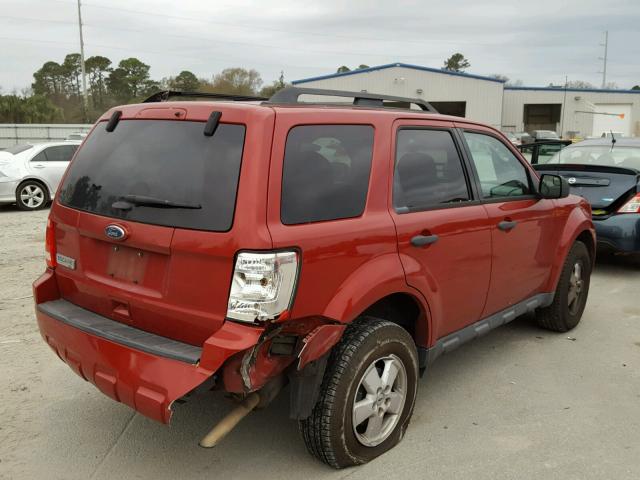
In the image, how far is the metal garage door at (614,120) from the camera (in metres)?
49.6

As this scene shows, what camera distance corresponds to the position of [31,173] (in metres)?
12.9

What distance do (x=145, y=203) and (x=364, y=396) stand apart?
1435 mm

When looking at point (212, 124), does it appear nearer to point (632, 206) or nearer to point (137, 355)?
point (137, 355)

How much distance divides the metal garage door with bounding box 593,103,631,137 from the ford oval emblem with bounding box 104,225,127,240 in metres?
52.7

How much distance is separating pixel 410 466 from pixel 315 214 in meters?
1.41

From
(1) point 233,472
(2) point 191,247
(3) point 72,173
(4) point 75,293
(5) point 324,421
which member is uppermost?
(3) point 72,173

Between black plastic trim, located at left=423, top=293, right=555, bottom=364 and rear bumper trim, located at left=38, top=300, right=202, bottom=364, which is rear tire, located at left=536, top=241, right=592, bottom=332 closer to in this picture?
black plastic trim, located at left=423, top=293, right=555, bottom=364

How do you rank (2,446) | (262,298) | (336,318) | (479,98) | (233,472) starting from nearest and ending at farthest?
1. (262,298)
2. (336,318)
3. (233,472)
4. (2,446)
5. (479,98)

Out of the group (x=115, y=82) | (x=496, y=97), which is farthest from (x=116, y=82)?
(x=496, y=97)

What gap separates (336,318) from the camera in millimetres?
2723

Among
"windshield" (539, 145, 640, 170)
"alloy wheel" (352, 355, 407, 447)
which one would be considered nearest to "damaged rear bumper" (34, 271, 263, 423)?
"alloy wheel" (352, 355, 407, 447)

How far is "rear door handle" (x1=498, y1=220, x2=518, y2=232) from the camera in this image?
388 centimetres

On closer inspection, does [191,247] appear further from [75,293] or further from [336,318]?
[75,293]

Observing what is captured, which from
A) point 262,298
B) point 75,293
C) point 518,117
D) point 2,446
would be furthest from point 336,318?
point 518,117
